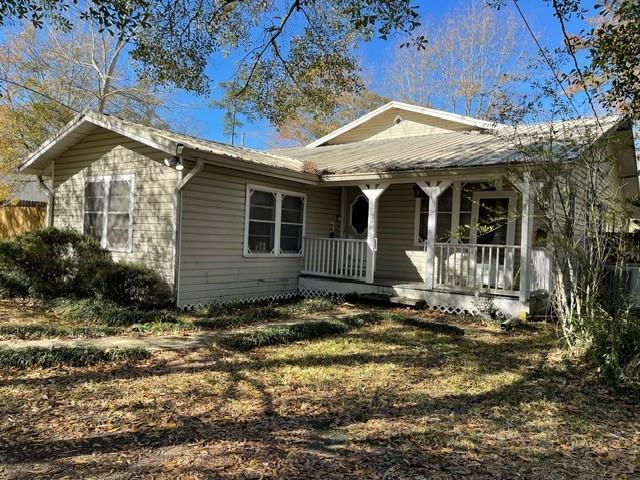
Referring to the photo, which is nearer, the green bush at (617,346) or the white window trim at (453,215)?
the green bush at (617,346)

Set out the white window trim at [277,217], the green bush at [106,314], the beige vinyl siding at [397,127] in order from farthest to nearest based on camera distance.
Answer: the beige vinyl siding at [397,127], the white window trim at [277,217], the green bush at [106,314]

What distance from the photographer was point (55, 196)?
11.7m

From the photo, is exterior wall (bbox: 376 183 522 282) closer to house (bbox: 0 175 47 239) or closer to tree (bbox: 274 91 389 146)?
house (bbox: 0 175 47 239)

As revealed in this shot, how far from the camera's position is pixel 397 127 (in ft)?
50.1

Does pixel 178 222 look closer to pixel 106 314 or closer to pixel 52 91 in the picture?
pixel 106 314

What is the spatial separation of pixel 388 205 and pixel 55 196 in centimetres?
817

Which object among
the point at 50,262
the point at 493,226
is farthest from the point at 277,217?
the point at 493,226

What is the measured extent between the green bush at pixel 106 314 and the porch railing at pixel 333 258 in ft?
12.8

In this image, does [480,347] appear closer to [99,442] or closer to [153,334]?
[153,334]

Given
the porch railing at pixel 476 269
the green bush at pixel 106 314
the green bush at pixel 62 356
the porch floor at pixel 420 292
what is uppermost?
the porch railing at pixel 476 269

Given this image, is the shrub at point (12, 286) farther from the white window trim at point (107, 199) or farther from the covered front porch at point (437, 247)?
the covered front porch at point (437, 247)

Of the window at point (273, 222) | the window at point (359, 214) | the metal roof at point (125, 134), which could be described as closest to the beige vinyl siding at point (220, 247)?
the window at point (273, 222)

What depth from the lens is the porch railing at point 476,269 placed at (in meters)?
9.05

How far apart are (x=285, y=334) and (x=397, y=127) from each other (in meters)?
10.0
